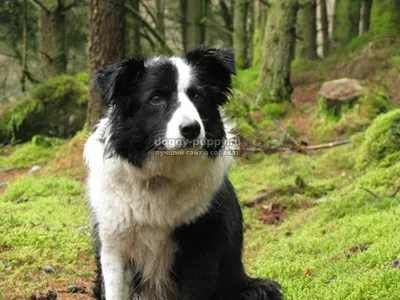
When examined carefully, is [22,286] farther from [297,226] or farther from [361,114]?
[361,114]

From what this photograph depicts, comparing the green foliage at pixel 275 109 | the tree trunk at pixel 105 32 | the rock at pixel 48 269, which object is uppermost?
the tree trunk at pixel 105 32

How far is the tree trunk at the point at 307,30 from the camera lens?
22883mm

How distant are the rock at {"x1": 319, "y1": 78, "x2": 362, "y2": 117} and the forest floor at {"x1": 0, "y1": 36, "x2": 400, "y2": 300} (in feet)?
1.17

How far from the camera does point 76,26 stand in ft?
65.0

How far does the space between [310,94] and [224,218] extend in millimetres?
14265

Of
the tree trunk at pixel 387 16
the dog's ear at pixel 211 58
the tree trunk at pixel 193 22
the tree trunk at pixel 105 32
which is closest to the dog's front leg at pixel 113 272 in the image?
the dog's ear at pixel 211 58

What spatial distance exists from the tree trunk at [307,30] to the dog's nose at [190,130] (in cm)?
1974

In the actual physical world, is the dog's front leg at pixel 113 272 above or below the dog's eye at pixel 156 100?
below

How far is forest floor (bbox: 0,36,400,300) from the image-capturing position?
4.79 metres

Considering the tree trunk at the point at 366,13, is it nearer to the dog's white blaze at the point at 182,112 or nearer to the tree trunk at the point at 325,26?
the tree trunk at the point at 325,26

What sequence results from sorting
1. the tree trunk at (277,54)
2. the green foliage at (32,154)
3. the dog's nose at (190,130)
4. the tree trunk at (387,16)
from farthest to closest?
the tree trunk at (387,16) < the tree trunk at (277,54) < the green foliage at (32,154) < the dog's nose at (190,130)

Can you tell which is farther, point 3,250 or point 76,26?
point 76,26

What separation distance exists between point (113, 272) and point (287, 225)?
3.62m

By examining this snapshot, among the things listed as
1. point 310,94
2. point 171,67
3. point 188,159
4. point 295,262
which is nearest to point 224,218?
point 188,159
